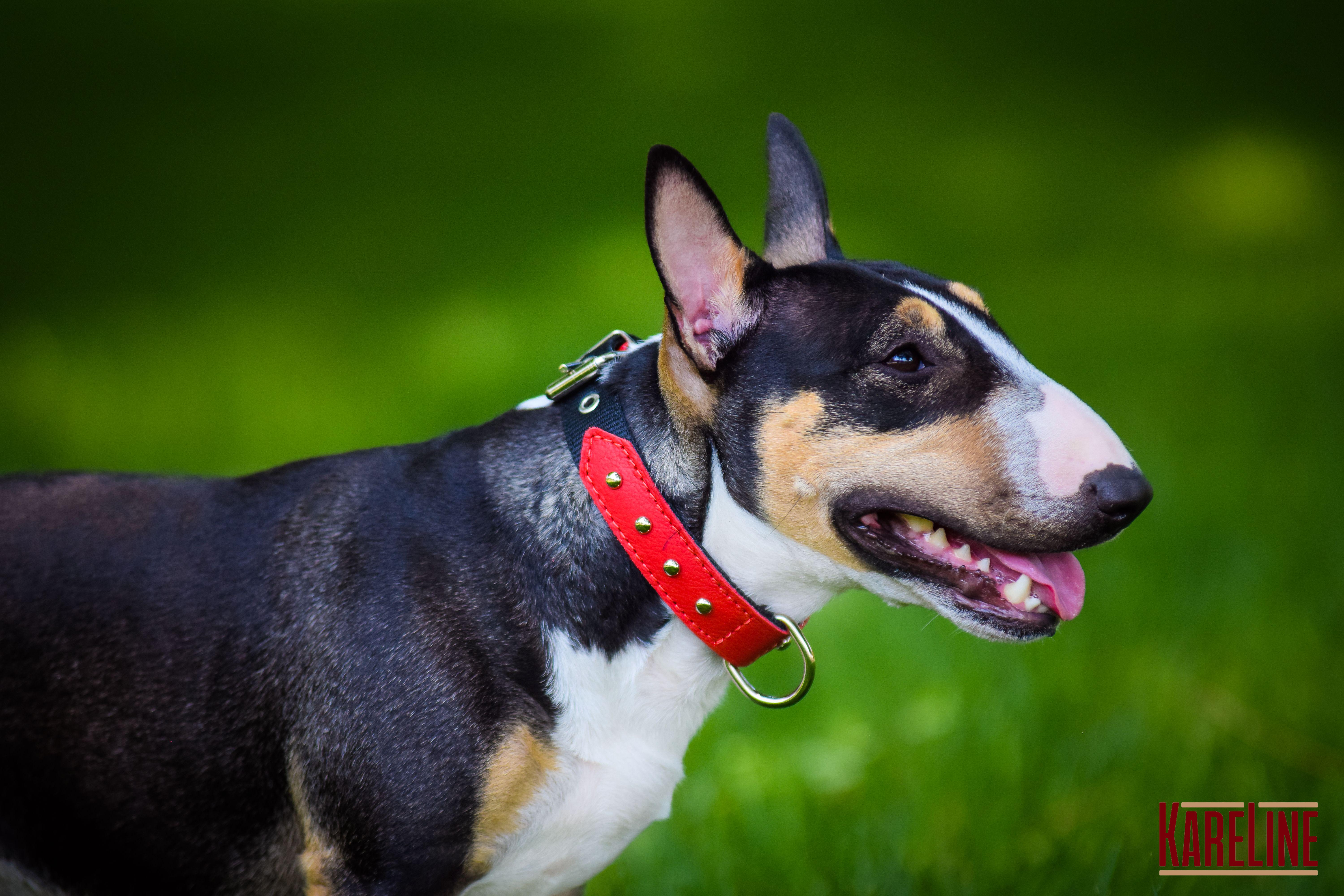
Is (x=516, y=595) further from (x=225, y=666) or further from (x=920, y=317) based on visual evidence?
(x=920, y=317)

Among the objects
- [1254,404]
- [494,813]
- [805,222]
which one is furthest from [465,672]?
[1254,404]

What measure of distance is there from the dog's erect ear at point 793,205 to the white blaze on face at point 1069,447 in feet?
3.17

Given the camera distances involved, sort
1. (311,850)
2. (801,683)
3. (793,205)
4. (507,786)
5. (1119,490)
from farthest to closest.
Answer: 1. (793,205)
2. (801,683)
3. (311,850)
4. (507,786)
5. (1119,490)

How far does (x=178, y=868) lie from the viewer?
2.53 metres

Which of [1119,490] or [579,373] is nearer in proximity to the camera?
[1119,490]

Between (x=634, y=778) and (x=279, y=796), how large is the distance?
32.4 inches

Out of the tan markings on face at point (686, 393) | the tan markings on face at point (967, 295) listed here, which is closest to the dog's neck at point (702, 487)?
the tan markings on face at point (686, 393)

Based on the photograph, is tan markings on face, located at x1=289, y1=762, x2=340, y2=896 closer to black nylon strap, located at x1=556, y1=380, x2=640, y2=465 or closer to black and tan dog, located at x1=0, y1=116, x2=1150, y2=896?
black and tan dog, located at x1=0, y1=116, x2=1150, y2=896

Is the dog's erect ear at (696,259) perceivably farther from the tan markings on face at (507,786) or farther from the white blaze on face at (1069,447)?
the tan markings on face at (507,786)

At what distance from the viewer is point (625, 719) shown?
2.46 metres

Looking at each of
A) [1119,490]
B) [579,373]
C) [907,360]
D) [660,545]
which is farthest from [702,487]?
[1119,490]

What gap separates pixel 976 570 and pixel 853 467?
386 millimetres

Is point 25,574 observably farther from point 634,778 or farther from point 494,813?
point 634,778

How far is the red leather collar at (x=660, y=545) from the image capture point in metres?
2.35
